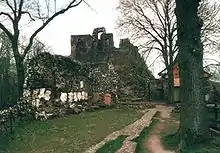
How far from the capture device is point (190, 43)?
14.5 meters

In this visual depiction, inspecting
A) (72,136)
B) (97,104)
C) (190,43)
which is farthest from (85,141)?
(97,104)

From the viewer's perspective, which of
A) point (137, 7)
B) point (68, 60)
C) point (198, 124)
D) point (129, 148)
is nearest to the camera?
point (129, 148)

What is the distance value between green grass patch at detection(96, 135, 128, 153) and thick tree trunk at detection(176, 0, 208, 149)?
2232mm

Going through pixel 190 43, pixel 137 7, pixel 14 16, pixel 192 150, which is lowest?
pixel 192 150

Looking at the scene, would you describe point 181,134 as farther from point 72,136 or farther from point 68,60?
point 68,60

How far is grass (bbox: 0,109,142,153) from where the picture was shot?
15.7m

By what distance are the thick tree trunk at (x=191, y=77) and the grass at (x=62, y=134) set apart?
384 centimetres

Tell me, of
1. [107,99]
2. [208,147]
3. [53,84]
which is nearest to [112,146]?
[208,147]

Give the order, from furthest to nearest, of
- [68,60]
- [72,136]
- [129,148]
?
[68,60] < [72,136] < [129,148]

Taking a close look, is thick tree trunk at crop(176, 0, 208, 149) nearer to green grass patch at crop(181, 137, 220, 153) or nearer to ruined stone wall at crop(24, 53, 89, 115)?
green grass patch at crop(181, 137, 220, 153)

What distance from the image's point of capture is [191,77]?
14.5 metres

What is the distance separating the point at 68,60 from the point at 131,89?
11.6 m

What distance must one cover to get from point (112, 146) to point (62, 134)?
4847mm

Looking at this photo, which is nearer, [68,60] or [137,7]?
[68,60]
